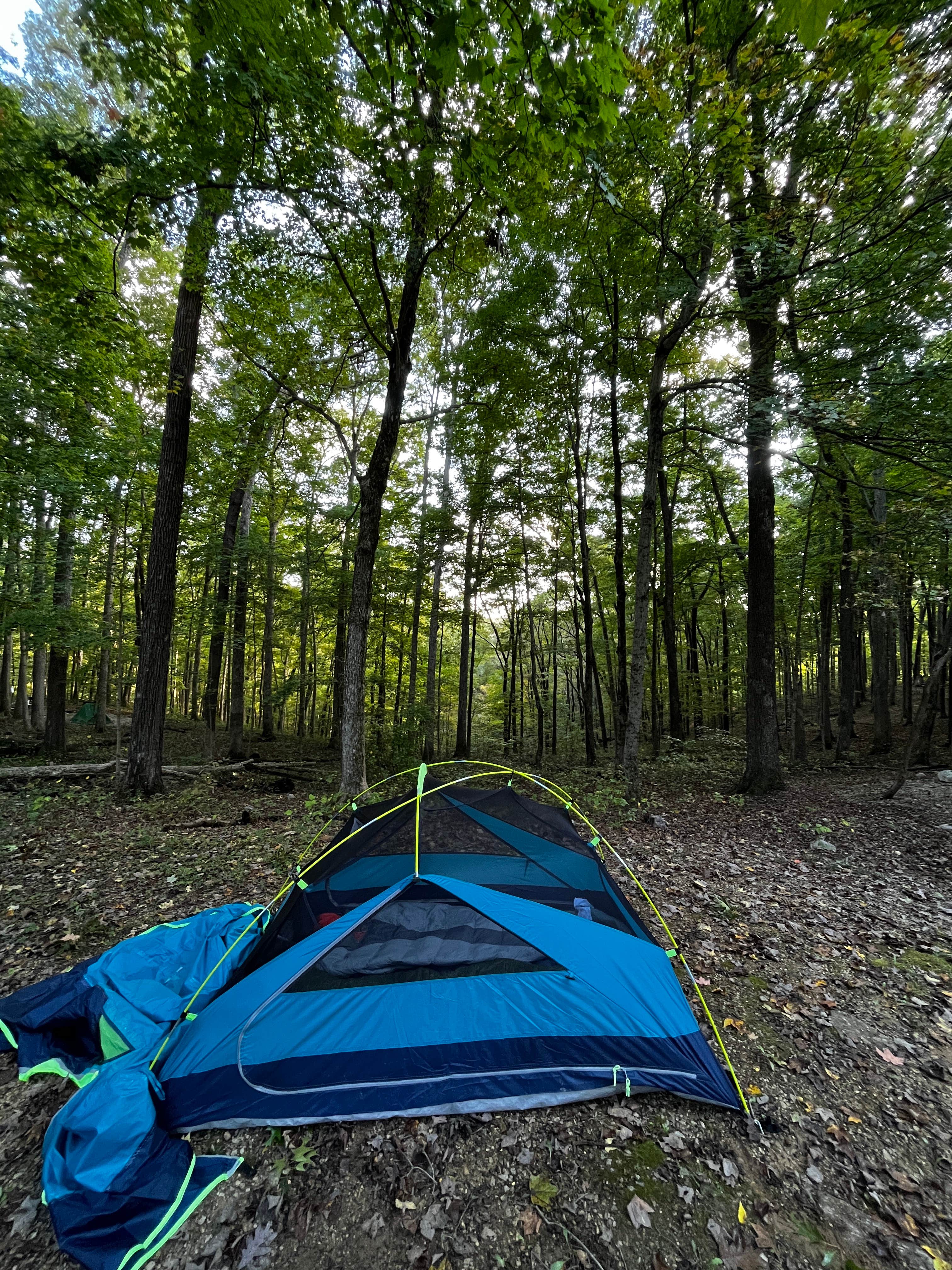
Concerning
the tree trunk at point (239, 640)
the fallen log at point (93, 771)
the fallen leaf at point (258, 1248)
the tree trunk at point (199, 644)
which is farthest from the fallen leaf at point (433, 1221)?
the tree trunk at point (199, 644)

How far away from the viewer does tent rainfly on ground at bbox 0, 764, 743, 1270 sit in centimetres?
219

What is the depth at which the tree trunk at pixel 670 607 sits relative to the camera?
11.2m

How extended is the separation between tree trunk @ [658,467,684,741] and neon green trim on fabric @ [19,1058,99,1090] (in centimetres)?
1129

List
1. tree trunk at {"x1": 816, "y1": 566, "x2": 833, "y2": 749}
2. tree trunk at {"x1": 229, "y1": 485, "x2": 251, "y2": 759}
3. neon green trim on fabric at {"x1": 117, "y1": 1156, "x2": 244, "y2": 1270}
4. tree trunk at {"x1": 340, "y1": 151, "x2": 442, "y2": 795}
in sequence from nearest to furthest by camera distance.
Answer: neon green trim on fabric at {"x1": 117, "y1": 1156, "x2": 244, "y2": 1270} < tree trunk at {"x1": 340, "y1": 151, "x2": 442, "y2": 795} < tree trunk at {"x1": 229, "y1": 485, "x2": 251, "y2": 759} < tree trunk at {"x1": 816, "y1": 566, "x2": 833, "y2": 749}

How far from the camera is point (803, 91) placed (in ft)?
16.9

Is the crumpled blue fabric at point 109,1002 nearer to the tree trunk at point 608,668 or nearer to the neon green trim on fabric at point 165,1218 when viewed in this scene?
the neon green trim on fabric at point 165,1218

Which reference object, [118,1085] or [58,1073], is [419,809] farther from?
[58,1073]

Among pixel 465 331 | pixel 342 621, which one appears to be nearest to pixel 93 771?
pixel 342 621

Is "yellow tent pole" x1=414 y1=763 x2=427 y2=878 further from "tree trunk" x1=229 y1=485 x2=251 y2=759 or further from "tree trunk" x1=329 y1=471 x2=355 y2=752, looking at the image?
"tree trunk" x1=329 y1=471 x2=355 y2=752

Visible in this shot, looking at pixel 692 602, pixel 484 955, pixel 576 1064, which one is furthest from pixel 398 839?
pixel 692 602

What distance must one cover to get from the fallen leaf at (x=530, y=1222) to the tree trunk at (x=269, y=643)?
11.1 meters

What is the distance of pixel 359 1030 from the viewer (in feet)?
8.39

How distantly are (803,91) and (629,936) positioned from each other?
8811 millimetres

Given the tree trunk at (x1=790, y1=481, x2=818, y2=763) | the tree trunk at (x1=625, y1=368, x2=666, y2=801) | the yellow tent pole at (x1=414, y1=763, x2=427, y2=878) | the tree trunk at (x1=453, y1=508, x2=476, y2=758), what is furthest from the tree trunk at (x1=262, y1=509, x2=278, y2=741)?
the tree trunk at (x1=790, y1=481, x2=818, y2=763)
